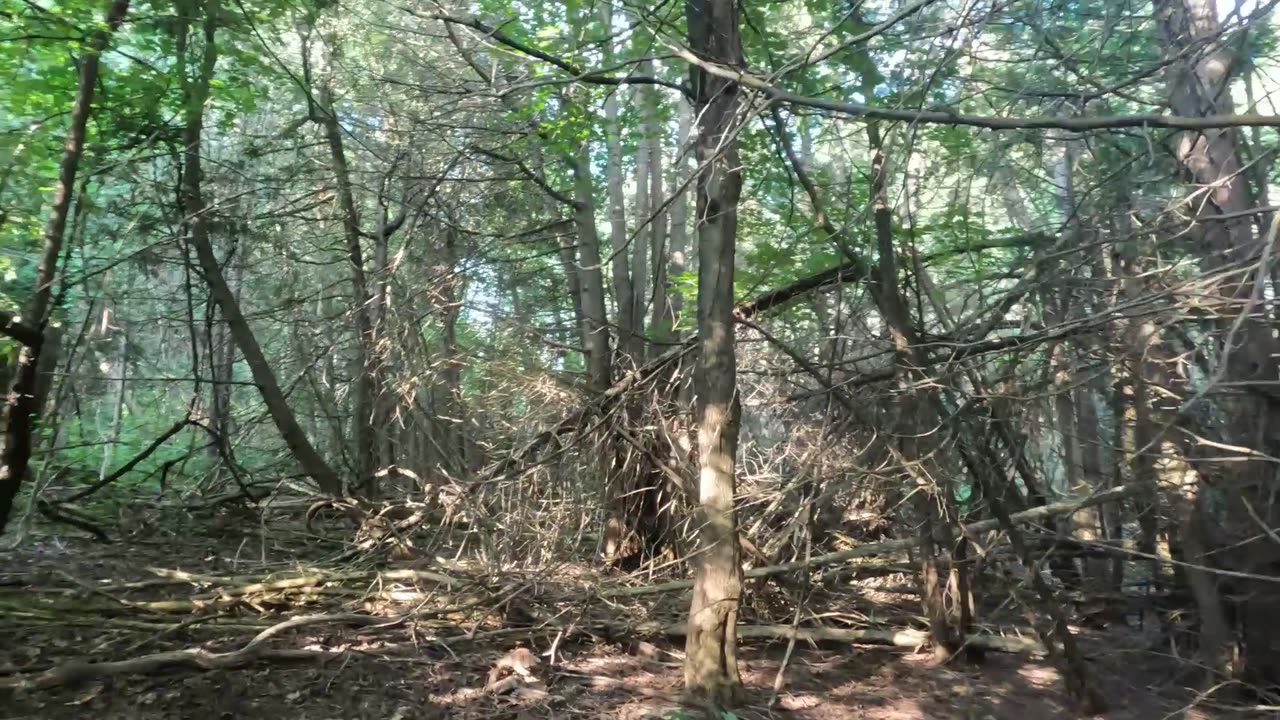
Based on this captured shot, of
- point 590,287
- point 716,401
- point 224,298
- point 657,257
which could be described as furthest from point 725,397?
point 224,298

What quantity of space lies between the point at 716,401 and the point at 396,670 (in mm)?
2712

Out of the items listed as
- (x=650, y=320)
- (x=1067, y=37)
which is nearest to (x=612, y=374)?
(x=650, y=320)

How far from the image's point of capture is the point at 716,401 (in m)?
5.21

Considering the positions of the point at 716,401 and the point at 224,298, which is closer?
the point at 716,401

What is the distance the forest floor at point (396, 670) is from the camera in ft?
16.8

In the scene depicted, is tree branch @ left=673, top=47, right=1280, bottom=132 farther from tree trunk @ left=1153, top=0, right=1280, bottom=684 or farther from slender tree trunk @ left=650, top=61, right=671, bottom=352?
slender tree trunk @ left=650, top=61, right=671, bottom=352

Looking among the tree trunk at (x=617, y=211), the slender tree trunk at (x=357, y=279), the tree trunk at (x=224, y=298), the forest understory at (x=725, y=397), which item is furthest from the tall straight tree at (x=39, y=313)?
the tree trunk at (x=617, y=211)

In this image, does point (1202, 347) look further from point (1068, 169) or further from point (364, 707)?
point (364, 707)

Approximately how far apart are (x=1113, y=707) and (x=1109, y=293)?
Result: 2712 mm

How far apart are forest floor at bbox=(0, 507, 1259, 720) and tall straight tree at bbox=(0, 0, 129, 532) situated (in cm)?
92

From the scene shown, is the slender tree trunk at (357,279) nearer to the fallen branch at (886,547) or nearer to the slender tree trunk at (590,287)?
the slender tree trunk at (590,287)

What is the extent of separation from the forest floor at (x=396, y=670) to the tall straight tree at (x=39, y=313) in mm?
922

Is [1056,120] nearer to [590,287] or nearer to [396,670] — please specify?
[396,670]

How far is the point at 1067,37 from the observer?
634cm
